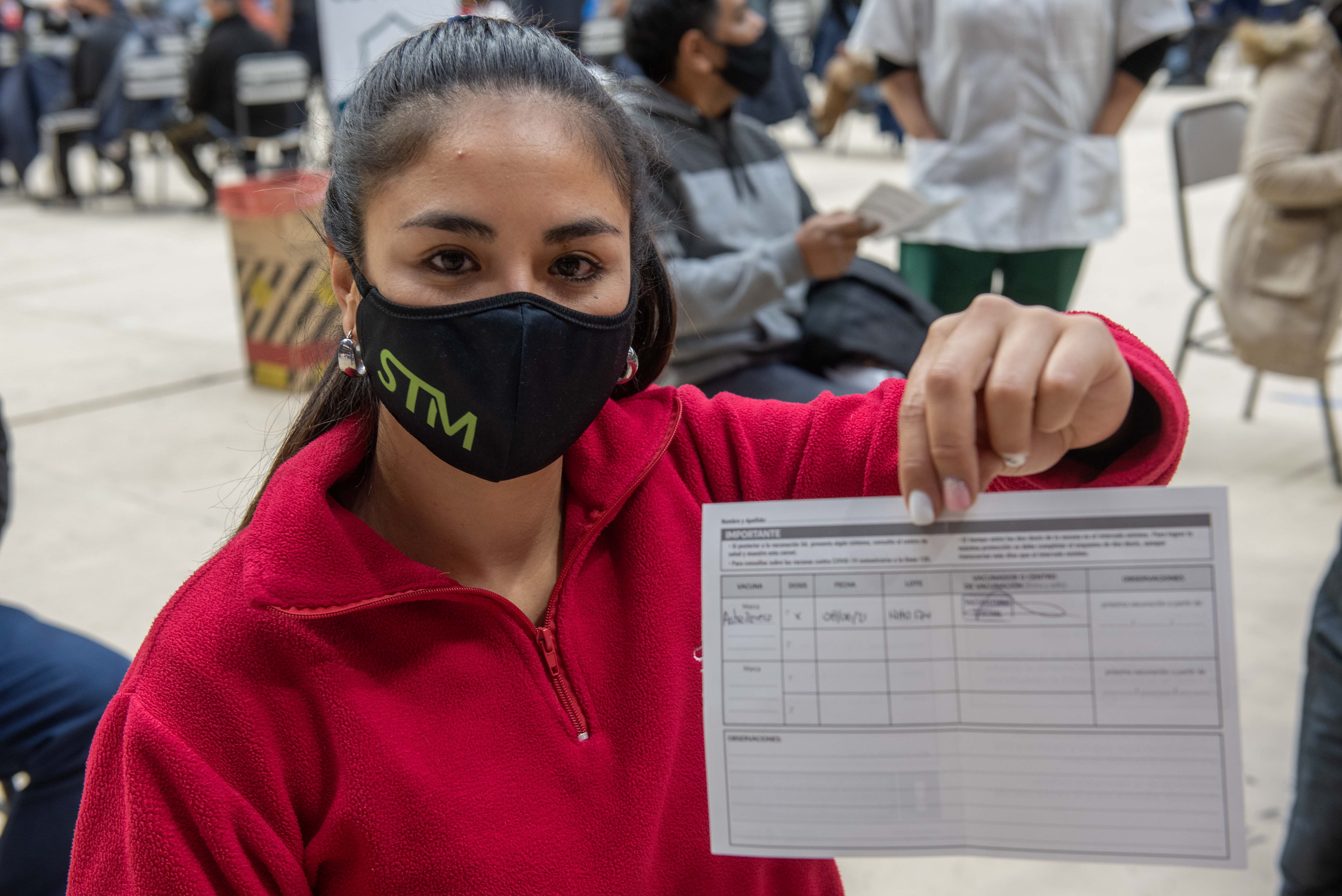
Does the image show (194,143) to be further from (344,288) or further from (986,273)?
(344,288)

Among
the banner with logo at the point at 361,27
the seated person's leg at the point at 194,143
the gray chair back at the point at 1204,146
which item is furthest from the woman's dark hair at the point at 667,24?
the seated person's leg at the point at 194,143

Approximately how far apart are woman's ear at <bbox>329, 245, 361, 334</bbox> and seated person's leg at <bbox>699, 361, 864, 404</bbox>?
1.30 meters

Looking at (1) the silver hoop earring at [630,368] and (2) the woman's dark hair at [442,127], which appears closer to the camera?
(2) the woman's dark hair at [442,127]

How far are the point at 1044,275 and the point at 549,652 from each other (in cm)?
251

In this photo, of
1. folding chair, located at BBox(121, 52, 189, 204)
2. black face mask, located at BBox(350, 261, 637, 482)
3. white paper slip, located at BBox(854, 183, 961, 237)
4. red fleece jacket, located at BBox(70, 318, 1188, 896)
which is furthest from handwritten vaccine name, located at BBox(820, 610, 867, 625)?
folding chair, located at BBox(121, 52, 189, 204)

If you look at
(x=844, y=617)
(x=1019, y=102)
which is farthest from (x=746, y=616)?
(x=1019, y=102)

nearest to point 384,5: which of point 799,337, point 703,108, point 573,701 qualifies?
point 703,108

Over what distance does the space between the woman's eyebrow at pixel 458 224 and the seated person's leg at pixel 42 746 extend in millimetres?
994

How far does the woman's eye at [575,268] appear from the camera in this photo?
3.35 ft

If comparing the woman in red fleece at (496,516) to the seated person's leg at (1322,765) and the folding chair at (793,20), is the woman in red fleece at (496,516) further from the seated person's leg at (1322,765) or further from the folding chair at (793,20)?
the folding chair at (793,20)

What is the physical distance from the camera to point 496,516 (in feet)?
3.59

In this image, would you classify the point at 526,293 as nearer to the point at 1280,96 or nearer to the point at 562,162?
the point at 562,162

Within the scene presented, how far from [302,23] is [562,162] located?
9.41 meters

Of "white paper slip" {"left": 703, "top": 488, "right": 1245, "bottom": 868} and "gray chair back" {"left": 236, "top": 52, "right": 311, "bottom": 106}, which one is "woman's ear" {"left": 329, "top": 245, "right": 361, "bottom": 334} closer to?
"white paper slip" {"left": 703, "top": 488, "right": 1245, "bottom": 868}
